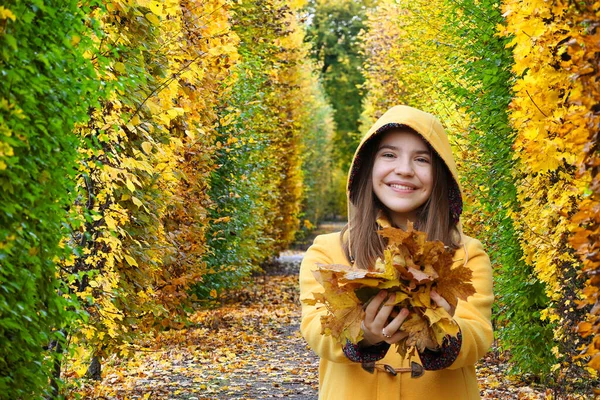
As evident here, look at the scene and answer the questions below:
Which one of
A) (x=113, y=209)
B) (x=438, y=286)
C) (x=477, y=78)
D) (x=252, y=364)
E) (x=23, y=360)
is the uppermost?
(x=477, y=78)

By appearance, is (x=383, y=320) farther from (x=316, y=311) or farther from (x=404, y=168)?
(x=404, y=168)

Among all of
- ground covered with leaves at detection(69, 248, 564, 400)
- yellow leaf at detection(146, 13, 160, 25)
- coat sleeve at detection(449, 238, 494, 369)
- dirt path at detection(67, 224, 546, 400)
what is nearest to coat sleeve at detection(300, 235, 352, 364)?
coat sleeve at detection(449, 238, 494, 369)

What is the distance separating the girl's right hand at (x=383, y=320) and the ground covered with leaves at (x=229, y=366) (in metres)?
3.54

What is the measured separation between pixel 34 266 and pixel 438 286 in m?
1.88

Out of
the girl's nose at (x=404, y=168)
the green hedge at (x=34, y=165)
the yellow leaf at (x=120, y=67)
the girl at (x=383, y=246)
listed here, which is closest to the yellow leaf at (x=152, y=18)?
the yellow leaf at (x=120, y=67)

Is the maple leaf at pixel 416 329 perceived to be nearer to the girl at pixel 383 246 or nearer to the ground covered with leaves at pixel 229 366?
the girl at pixel 383 246

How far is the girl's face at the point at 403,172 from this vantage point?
291 centimetres

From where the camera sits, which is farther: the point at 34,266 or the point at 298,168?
the point at 298,168

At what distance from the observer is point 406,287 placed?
2.43 metres

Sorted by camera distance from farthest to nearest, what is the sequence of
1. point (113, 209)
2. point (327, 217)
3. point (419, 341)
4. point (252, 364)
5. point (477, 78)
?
point (327, 217) < point (252, 364) < point (477, 78) < point (113, 209) < point (419, 341)

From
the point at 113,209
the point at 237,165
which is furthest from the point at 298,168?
the point at 113,209

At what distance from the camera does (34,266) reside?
3557 millimetres

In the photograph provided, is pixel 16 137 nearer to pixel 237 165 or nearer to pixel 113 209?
pixel 113 209

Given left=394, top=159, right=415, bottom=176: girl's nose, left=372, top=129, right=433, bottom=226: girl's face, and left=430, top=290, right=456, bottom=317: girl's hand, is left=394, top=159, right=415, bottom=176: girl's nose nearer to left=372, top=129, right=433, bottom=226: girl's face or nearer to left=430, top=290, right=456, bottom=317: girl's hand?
left=372, top=129, right=433, bottom=226: girl's face
